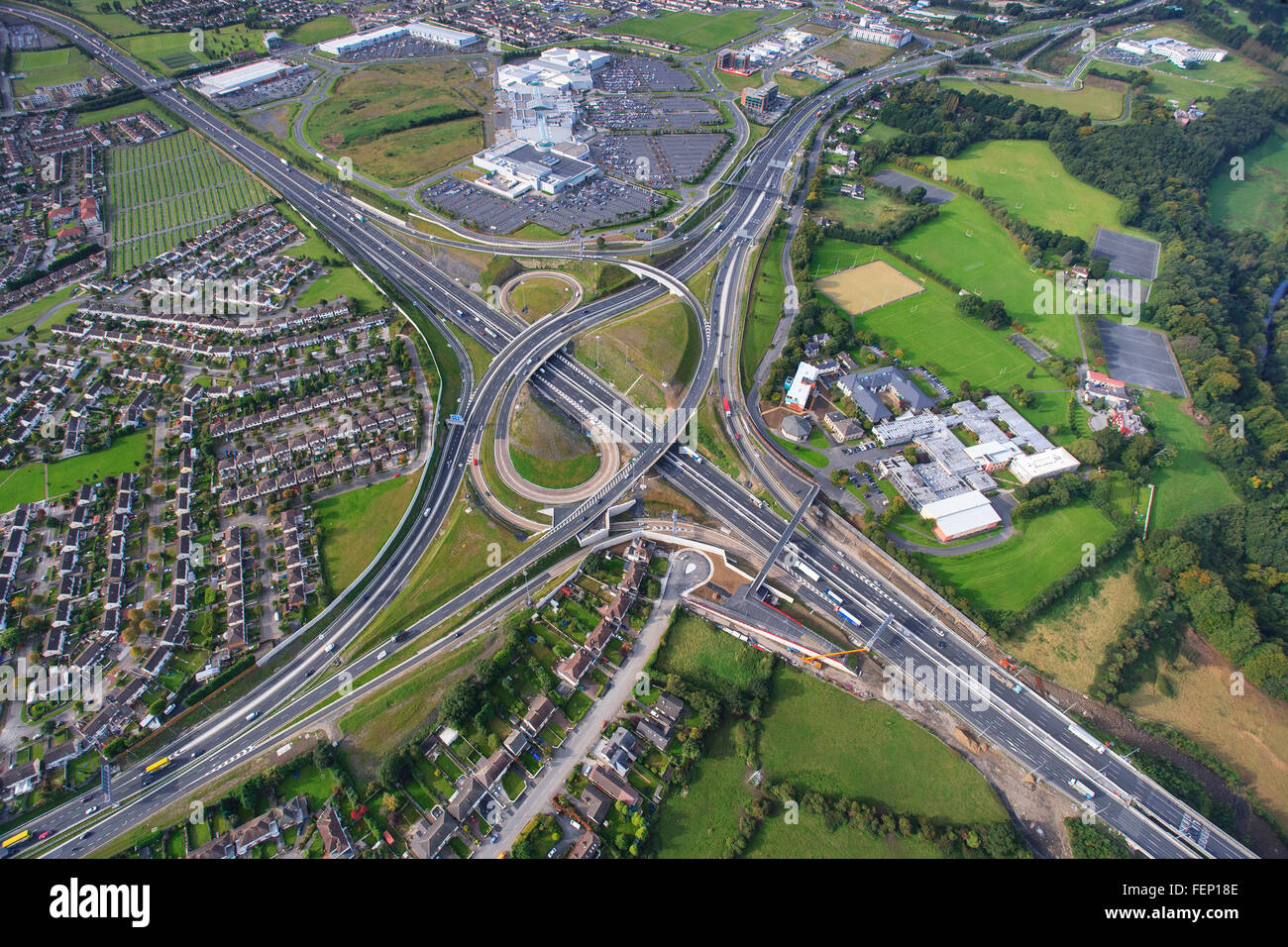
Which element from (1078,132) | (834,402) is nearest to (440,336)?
(834,402)

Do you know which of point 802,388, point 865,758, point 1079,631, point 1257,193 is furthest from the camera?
point 1257,193

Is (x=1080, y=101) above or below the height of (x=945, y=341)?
above

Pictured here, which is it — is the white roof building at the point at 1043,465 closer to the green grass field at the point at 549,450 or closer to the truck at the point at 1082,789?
the truck at the point at 1082,789

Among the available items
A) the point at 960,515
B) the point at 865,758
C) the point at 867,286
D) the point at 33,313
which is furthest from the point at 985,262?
the point at 33,313

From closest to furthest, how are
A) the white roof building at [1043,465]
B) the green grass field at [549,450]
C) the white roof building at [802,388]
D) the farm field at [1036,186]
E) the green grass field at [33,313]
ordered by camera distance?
the green grass field at [549,450]
the white roof building at [1043,465]
the white roof building at [802,388]
the green grass field at [33,313]
the farm field at [1036,186]

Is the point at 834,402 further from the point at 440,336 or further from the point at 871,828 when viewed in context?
the point at 440,336

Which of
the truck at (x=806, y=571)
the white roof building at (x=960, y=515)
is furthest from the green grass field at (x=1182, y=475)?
the truck at (x=806, y=571)

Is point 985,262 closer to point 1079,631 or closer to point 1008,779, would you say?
point 1079,631
